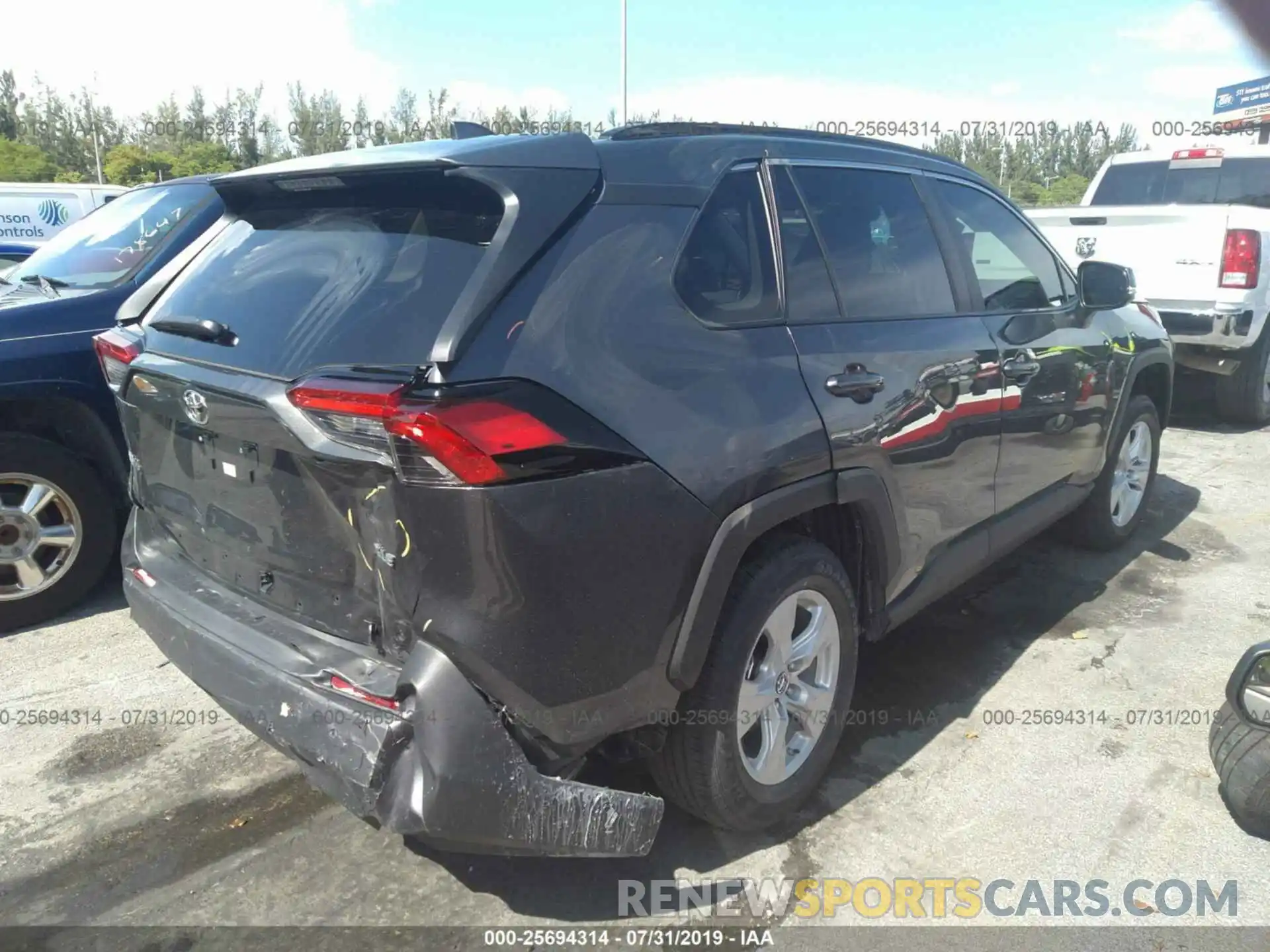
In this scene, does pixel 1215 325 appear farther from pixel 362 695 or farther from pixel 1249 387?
pixel 362 695

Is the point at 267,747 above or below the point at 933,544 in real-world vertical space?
below

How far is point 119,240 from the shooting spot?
4711 mm

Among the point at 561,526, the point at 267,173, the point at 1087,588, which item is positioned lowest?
the point at 1087,588

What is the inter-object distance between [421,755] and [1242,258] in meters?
7.29

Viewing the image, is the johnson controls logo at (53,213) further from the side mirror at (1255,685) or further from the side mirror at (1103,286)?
the side mirror at (1255,685)

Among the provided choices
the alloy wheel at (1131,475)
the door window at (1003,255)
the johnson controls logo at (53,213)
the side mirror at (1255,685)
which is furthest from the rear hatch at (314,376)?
the johnson controls logo at (53,213)

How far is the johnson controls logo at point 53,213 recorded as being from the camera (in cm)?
1190

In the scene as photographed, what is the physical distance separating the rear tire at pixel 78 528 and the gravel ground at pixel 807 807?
10 centimetres

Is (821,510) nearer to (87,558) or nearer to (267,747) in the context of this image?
(267,747)

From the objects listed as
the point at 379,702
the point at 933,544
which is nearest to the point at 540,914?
the point at 379,702

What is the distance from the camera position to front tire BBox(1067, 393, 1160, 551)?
4.72 meters

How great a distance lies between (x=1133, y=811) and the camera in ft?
9.59

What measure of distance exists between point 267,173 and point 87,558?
2.50 m
